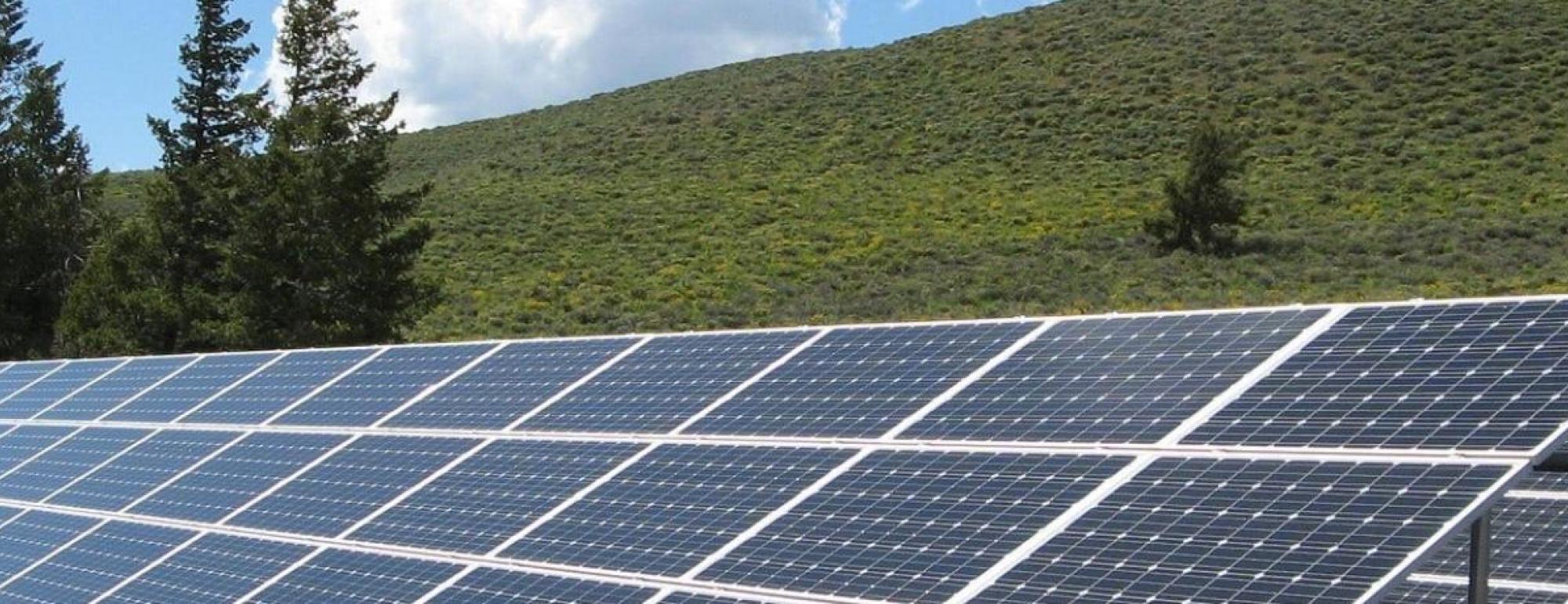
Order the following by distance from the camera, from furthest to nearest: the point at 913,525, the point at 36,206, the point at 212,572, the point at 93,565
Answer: the point at 36,206, the point at 93,565, the point at 212,572, the point at 913,525

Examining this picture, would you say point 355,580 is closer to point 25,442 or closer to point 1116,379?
point 1116,379

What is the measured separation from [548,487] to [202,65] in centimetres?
4154

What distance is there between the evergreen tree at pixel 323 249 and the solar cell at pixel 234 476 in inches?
918

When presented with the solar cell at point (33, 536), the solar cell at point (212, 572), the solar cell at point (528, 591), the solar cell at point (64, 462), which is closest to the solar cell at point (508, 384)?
the solar cell at point (212, 572)

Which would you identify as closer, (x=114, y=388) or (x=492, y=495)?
(x=492, y=495)

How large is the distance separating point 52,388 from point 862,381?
1311 centimetres

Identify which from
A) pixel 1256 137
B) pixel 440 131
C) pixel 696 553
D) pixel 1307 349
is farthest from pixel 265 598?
pixel 440 131

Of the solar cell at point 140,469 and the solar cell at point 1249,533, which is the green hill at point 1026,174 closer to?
the solar cell at point 140,469

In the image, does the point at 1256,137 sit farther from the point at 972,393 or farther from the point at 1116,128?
the point at 972,393

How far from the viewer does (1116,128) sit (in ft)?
233

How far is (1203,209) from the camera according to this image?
51.8 metres

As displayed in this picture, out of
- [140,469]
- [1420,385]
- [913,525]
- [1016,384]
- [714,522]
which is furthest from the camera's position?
[140,469]

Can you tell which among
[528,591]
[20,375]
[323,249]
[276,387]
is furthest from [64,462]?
[323,249]

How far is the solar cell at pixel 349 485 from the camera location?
1241cm
